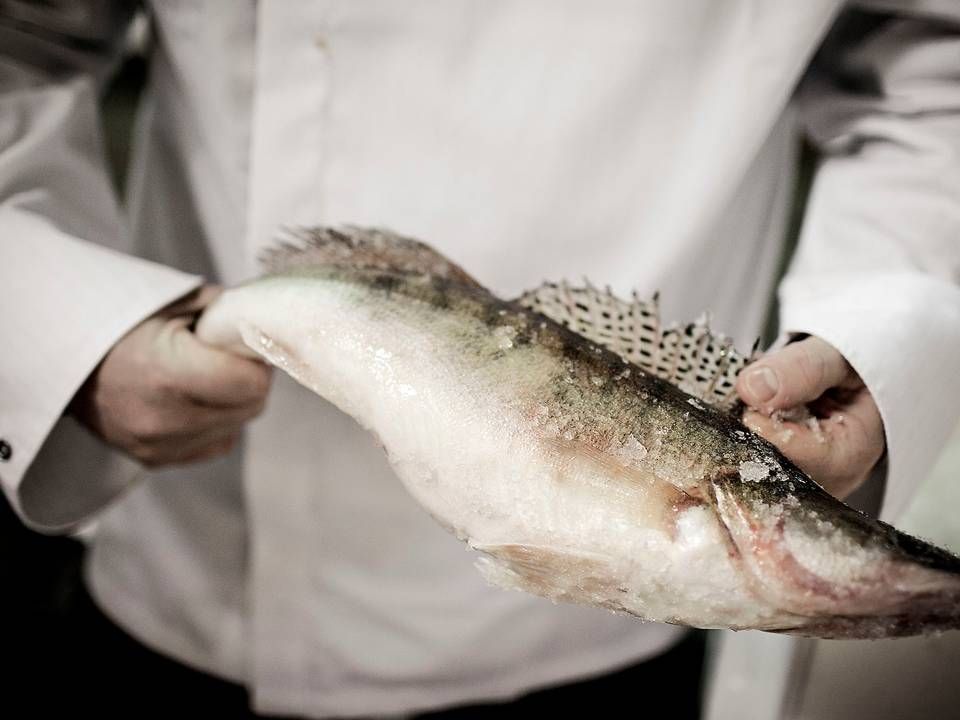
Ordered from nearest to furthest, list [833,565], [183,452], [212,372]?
1. [833,565]
2. [212,372]
3. [183,452]

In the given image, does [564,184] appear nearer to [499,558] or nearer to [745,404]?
[745,404]

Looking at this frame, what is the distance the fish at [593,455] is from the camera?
50 cm

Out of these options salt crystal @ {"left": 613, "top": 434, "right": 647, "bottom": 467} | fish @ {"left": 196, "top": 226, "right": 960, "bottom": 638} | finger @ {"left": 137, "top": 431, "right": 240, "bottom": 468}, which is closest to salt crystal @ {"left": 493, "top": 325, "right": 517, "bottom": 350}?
fish @ {"left": 196, "top": 226, "right": 960, "bottom": 638}

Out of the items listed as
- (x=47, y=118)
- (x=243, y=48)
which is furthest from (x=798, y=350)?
(x=47, y=118)

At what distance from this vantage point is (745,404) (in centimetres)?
63

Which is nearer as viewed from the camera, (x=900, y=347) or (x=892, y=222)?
(x=900, y=347)

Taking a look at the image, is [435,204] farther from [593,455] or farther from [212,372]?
[593,455]

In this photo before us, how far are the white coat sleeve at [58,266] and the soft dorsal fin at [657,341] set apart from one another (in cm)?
44

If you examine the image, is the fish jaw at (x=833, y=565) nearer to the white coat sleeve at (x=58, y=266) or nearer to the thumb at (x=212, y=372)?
the thumb at (x=212, y=372)

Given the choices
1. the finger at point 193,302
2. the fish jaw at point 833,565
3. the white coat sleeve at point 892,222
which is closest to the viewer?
the fish jaw at point 833,565

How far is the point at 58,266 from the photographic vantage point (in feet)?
2.58

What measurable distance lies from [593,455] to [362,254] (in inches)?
13.9

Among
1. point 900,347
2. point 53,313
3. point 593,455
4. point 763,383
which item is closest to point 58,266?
point 53,313

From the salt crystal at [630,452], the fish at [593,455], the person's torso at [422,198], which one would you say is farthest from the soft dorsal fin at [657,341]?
the person's torso at [422,198]
